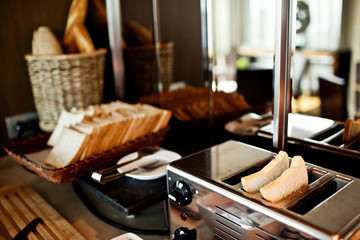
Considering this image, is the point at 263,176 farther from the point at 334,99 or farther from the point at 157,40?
the point at 157,40

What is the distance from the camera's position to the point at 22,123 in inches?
49.4

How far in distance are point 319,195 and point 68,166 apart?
59cm

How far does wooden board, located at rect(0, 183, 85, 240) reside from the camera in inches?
29.9

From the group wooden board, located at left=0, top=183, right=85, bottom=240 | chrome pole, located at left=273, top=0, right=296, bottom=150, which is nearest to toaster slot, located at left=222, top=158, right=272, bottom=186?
chrome pole, located at left=273, top=0, right=296, bottom=150

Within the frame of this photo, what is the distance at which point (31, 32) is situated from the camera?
4.10ft

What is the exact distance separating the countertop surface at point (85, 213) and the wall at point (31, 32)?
32 cm

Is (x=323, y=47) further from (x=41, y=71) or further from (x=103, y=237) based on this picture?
(x=103, y=237)

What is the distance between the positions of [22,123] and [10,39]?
310 millimetres

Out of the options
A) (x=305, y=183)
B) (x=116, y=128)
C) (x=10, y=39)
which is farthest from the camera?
(x=10, y=39)

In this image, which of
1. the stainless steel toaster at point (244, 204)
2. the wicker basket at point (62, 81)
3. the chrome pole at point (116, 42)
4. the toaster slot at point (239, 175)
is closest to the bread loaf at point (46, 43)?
the wicker basket at point (62, 81)

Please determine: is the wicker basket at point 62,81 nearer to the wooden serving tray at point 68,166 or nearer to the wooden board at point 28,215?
the wooden serving tray at point 68,166

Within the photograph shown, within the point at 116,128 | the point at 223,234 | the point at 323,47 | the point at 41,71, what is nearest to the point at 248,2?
the point at 116,128

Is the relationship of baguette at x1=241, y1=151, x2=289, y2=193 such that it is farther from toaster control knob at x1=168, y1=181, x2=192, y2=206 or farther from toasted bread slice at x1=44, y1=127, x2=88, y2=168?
toasted bread slice at x1=44, y1=127, x2=88, y2=168

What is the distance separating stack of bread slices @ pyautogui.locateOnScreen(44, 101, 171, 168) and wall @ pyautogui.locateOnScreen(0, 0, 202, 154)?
0.88 ft
